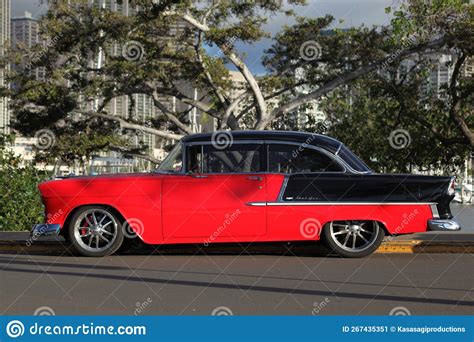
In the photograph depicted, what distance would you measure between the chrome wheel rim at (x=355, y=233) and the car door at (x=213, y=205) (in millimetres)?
986

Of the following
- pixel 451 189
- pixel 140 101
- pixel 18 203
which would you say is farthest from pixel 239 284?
pixel 140 101

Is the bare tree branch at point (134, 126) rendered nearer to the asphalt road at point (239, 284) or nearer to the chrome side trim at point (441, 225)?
the asphalt road at point (239, 284)

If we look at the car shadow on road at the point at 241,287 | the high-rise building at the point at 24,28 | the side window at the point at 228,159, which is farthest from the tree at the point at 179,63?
the car shadow on road at the point at 241,287

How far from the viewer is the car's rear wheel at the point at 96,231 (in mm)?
10641

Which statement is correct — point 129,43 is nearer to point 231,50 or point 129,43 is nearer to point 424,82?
point 231,50

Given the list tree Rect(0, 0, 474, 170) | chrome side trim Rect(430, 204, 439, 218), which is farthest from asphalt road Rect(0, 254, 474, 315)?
tree Rect(0, 0, 474, 170)

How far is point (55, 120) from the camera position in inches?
1340

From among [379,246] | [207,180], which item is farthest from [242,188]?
[379,246]

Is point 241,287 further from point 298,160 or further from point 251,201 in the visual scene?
point 298,160

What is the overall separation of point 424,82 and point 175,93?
11.1 meters

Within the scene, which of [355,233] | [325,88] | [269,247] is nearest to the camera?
[355,233]

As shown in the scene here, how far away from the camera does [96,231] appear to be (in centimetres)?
1071

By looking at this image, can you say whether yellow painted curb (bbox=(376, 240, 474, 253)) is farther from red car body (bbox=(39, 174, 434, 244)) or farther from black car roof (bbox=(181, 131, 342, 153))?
black car roof (bbox=(181, 131, 342, 153))

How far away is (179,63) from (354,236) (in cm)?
2391
